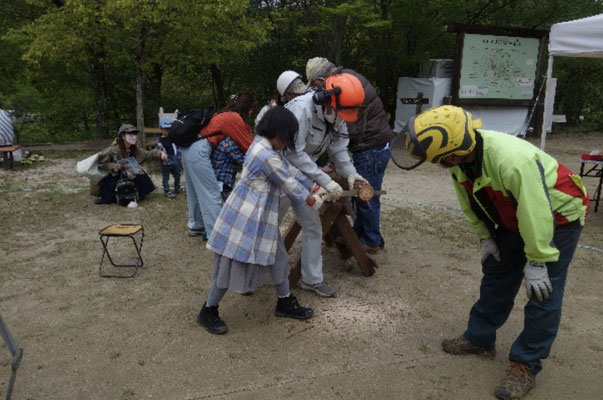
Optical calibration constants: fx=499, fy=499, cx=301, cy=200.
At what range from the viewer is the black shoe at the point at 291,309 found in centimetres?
352

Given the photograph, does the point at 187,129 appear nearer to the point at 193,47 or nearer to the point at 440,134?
the point at 440,134

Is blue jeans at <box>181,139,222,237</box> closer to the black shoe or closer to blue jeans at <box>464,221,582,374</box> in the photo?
the black shoe

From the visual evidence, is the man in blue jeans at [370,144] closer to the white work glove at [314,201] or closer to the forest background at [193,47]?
the white work glove at [314,201]

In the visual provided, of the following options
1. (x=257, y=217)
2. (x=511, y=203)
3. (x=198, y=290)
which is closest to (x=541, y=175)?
(x=511, y=203)

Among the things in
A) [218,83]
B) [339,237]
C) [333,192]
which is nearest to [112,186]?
[339,237]

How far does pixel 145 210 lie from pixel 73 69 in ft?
21.8

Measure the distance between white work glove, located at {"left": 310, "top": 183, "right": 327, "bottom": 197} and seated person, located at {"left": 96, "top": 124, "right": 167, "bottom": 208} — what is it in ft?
12.2

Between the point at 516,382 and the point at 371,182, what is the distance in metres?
2.26

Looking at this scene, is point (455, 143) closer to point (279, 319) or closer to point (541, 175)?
point (541, 175)

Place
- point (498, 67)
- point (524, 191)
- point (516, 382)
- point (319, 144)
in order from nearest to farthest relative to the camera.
Result: 1. point (524, 191)
2. point (516, 382)
3. point (319, 144)
4. point (498, 67)

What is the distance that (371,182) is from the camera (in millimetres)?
4570

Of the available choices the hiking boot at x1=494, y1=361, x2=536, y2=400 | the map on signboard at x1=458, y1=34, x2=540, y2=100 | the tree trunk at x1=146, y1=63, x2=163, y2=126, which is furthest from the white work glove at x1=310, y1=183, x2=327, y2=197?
the tree trunk at x1=146, y1=63, x2=163, y2=126

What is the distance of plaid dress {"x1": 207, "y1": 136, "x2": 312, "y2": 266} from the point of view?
3.04m

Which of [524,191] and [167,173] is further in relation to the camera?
[167,173]
